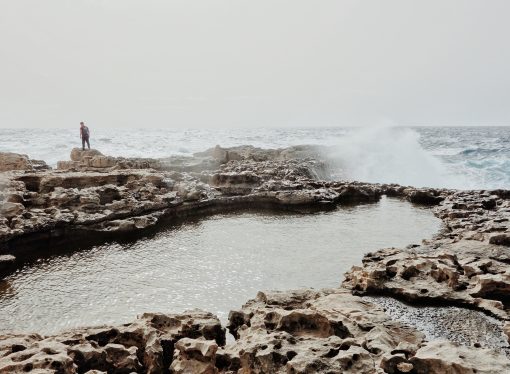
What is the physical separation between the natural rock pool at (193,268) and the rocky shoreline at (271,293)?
1.29 meters

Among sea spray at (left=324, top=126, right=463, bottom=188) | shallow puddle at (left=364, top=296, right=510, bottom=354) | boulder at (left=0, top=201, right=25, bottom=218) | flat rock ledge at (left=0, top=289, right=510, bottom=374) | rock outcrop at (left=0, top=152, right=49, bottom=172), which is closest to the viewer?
flat rock ledge at (left=0, top=289, right=510, bottom=374)

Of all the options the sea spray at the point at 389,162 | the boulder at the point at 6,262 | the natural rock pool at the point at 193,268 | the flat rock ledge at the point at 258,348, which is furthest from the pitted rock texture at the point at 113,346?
the sea spray at the point at 389,162

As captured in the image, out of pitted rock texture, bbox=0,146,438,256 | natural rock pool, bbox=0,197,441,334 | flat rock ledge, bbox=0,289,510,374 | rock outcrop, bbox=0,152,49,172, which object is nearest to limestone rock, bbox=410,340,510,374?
flat rock ledge, bbox=0,289,510,374

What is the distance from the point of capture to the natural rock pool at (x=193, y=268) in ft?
28.6

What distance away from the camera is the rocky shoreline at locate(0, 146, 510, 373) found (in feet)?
15.9

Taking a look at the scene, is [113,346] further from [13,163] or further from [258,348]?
[13,163]

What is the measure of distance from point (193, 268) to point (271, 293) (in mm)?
3787

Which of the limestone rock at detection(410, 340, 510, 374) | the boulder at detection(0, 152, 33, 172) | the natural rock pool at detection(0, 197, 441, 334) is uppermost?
the boulder at detection(0, 152, 33, 172)

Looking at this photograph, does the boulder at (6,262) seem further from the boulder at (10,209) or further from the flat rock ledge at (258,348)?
the flat rock ledge at (258,348)

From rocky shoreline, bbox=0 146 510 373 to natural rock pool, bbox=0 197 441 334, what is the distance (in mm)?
1286

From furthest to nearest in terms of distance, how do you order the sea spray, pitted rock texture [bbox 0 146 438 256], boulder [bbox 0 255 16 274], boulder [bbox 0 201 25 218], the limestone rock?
the sea spray → pitted rock texture [bbox 0 146 438 256] → boulder [bbox 0 201 25 218] → boulder [bbox 0 255 16 274] → the limestone rock

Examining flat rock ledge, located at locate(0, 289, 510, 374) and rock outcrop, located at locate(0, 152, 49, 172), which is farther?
rock outcrop, located at locate(0, 152, 49, 172)

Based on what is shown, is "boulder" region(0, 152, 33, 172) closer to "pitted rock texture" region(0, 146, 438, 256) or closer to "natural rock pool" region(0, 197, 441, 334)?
"pitted rock texture" region(0, 146, 438, 256)

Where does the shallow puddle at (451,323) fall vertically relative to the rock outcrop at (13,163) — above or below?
below
